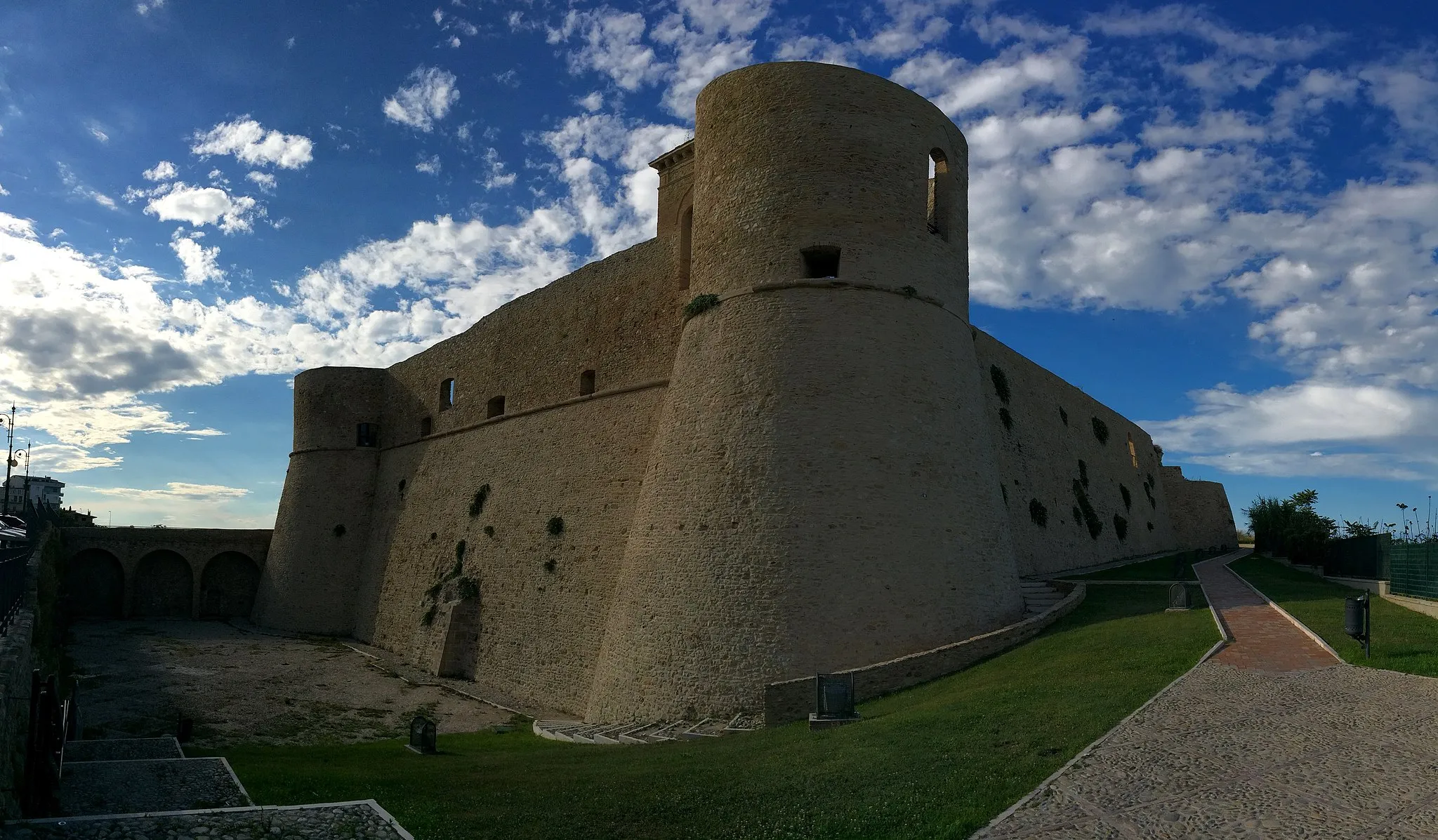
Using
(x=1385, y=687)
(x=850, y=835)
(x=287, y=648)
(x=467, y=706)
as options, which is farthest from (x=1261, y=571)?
(x=287, y=648)

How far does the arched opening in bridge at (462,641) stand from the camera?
23.9m

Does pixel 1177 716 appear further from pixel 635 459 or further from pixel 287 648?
pixel 287 648

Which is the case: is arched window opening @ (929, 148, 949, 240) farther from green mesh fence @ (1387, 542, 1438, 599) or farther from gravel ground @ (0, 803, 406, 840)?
gravel ground @ (0, 803, 406, 840)

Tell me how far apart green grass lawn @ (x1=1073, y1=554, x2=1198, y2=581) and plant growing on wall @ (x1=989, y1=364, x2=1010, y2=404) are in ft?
19.0

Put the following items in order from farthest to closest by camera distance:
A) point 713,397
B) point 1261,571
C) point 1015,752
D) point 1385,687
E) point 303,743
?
1. point 1261,571
2. point 713,397
3. point 303,743
4. point 1385,687
5. point 1015,752

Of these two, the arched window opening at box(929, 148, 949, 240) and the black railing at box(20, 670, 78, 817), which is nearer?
the black railing at box(20, 670, 78, 817)

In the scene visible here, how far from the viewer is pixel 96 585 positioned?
3488 cm

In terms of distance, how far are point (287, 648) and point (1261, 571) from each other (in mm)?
30300

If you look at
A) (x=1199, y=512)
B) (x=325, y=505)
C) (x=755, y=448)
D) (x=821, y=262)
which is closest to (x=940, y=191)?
(x=821, y=262)

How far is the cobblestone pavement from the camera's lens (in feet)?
21.1

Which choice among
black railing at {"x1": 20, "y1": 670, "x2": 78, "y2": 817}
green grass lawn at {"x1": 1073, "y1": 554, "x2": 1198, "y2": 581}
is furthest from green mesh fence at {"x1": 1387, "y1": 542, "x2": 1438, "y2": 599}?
black railing at {"x1": 20, "y1": 670, "x2": 78, "y2": 817}

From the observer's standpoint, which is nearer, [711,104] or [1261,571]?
[711,104]

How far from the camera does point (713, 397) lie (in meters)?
17.6

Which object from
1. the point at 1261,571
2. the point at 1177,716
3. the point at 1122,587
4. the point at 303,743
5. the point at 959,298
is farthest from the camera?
the point at 1261,571
